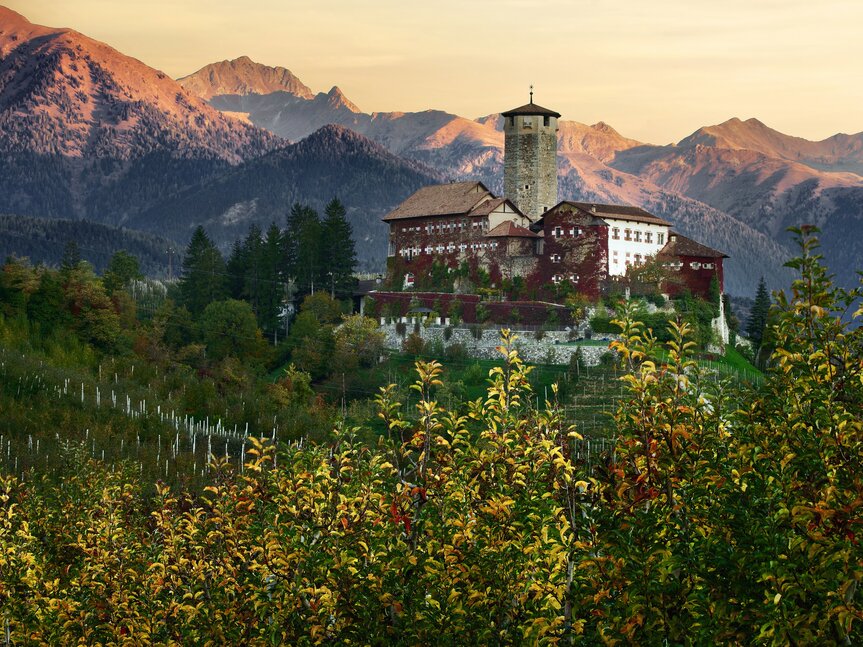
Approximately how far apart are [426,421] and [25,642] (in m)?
12.6

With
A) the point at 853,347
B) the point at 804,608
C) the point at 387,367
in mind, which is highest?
the point at 853,347

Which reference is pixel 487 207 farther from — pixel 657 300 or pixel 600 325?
pixel 657 300

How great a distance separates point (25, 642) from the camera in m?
28.2

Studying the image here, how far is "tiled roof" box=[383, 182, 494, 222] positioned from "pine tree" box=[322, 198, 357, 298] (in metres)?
7.24

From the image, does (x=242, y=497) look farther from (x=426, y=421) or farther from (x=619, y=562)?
(x=619, y=562)

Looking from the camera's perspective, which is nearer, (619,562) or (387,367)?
(619,562)

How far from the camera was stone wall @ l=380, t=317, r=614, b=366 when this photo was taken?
106875mm

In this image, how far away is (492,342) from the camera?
372 feet

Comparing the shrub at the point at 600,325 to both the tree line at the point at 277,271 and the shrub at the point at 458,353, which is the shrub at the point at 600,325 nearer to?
the shrub at the point at 458,353

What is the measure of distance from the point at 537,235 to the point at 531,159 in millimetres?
11922

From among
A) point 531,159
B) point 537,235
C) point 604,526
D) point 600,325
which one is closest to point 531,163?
point 531,159

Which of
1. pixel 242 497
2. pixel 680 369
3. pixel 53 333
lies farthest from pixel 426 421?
pixel 53 333

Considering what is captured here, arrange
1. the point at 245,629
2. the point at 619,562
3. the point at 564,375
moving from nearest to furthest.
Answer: the point at 619,562 → the point at 245,629 → the point at 564,375

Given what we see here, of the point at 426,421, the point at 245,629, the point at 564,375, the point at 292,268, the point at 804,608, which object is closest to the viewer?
the point at 804,608
